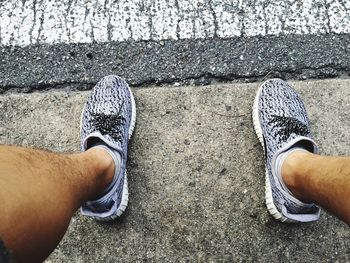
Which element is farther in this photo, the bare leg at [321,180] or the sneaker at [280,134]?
the sneaker at [280,134]

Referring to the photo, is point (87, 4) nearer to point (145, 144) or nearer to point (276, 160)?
point (145, 144)

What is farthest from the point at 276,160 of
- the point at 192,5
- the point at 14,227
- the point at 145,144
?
the point at 14,227

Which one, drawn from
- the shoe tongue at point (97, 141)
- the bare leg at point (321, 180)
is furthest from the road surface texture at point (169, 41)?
the bare leg at point (321, 180)

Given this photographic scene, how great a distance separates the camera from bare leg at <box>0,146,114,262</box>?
1.15 metres

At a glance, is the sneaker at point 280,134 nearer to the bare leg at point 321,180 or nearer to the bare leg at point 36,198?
the bare leg at point 321,180

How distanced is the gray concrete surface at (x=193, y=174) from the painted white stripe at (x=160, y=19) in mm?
277

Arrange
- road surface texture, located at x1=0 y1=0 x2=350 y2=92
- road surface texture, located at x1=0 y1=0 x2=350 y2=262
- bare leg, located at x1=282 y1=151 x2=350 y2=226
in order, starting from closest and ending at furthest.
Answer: bare leg, located at x1=282 y1=151 x2=350 y2=226
road surface texture, located at x1=0 y1=0 x2=350 y2=262
road surface texture, located at x1=0 y1=0 x2=350 y2=92

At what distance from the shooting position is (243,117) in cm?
208

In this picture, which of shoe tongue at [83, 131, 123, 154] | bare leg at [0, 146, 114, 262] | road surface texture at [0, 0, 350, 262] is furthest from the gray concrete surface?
bare leg at [0, 146, 114, 262]

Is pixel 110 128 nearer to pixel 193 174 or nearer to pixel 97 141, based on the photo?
pixel 97 141

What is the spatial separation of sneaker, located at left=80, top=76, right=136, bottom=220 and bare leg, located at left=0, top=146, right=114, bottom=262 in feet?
0.72

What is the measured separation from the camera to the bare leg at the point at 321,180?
1.40 metres

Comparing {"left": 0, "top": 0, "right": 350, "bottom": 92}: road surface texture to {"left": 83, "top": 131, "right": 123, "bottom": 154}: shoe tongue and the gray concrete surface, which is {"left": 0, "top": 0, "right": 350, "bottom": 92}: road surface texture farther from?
{"left": 83, "top": 131, "right": 123, "bottom": 154}: shoe tongue

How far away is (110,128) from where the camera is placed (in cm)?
197
